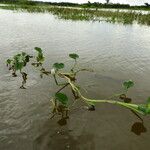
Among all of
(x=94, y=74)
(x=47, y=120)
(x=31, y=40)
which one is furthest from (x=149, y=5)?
(x=47, y=120)

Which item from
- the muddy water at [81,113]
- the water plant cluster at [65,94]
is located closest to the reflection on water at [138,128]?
the muddy water at [81,113]

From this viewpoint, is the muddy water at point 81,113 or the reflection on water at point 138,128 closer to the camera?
the muddy water at point 81,113

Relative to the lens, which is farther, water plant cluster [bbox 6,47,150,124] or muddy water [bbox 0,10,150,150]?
water plant cluster [bbox 6,47,150,124]

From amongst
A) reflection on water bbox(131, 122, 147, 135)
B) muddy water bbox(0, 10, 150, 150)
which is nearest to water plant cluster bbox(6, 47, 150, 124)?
muddy water bbox(0, 10, 150, 150)

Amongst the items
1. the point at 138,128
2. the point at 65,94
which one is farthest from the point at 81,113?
the point at 138,128

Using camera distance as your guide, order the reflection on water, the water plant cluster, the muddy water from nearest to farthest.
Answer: the muddy water < the reflection on water < the water plant cluster

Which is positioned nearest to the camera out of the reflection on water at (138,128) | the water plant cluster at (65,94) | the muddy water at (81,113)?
the muddy water at (81,113)

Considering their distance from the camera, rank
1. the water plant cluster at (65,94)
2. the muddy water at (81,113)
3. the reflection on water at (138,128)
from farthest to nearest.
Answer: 1. the water plant cluster at (65,94)
2. the reflection on water at (138,128)
3. the muddy water at (81,113)

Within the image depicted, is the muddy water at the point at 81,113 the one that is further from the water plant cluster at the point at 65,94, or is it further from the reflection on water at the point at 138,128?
the water plant cluster at the point at 65,94

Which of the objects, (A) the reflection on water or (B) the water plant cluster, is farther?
(B) the water plant cluster

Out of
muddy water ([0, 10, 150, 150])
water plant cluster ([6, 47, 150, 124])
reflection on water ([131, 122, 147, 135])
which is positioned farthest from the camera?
water plant cluster ([6, 47, 150, 124])

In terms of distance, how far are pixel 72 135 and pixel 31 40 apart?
1019cm

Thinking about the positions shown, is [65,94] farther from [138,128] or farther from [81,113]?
[138,128]

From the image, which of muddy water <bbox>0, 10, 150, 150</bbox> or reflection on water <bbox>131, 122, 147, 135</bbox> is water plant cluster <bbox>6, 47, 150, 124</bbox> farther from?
reflection on water <bbox>131, 122, 147, 135</bbox>
